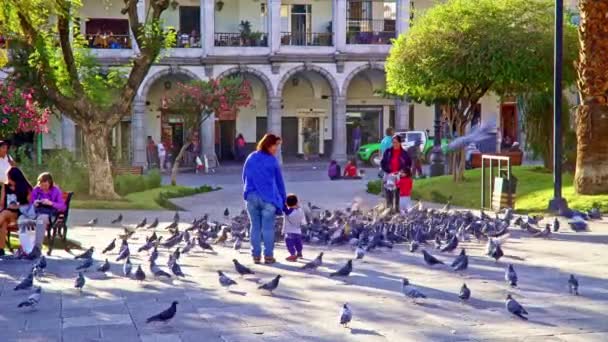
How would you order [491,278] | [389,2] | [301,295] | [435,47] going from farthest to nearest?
[389,2] < [435,47] < [491,278] < [301,295]

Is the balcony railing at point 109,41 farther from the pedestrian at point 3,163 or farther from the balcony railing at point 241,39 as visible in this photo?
the pedestrian at point 3,163

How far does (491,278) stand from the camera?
915cm

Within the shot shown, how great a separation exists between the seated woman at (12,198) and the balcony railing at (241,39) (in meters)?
30.9

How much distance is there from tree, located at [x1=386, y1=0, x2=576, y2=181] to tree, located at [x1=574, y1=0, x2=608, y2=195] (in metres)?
3.05

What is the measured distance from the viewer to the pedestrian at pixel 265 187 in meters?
10.0

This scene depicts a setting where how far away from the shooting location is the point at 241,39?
4162 centimetres

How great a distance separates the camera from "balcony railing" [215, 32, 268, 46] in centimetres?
4156

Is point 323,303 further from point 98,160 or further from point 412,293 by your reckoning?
point 98,160

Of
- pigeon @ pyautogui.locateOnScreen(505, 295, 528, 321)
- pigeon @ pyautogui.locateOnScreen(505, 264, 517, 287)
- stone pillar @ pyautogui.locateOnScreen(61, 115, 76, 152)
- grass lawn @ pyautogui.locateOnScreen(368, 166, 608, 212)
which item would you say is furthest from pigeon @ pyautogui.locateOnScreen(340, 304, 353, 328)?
stone pillar @ pyautogui.locateOnScreen(61, 115, 76, 152)

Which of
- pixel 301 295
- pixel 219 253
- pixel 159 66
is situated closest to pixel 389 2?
pixel 159 66

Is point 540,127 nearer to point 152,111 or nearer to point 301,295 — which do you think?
point 301,295

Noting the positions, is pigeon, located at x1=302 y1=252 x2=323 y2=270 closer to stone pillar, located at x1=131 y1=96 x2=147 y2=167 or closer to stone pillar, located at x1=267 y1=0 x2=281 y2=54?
stone pillar, located at x1=131 y1=96 x2=147 y2=167

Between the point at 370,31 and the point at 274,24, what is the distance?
17.3 ft

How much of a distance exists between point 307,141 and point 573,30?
25.4m
